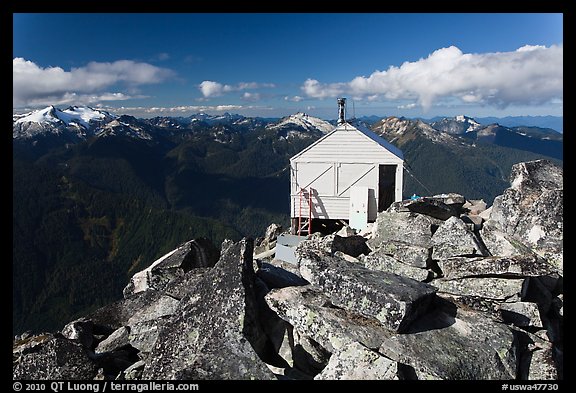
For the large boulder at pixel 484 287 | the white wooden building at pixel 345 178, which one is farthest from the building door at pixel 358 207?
the large boulder at pixel 484 287

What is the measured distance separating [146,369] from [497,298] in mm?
7758

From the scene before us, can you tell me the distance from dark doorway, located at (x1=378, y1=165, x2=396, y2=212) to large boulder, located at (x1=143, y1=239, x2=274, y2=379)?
57.9ft

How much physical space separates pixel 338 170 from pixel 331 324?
18.2 metres

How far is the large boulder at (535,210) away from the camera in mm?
12117

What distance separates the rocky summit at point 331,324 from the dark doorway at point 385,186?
45.0ft

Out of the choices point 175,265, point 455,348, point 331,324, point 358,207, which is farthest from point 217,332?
point 358,207

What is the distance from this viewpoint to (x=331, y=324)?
25.1ft

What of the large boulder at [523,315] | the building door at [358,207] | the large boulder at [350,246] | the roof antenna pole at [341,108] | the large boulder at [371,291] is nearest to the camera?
the large boulder at [371,291]

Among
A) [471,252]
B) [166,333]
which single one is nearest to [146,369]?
[166,333]

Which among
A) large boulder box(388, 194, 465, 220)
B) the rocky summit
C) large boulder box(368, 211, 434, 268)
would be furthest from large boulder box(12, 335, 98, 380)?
large boulder box(388, 194, 465, 220)

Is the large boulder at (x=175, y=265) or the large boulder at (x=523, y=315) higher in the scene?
the large boulder at (x=175, y=265)

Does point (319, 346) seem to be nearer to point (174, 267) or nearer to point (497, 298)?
point (497, 298)

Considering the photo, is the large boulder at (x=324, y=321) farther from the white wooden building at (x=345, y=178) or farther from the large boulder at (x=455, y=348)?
the white wooden building at (x=345, y=178)

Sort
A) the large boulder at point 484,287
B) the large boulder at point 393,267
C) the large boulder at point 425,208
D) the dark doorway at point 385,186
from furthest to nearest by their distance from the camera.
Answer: the dark doorway at point 385,186 < the large boulder at point 425,208 < the large boulder at point 393,267 < the large boulder at point 484,287
